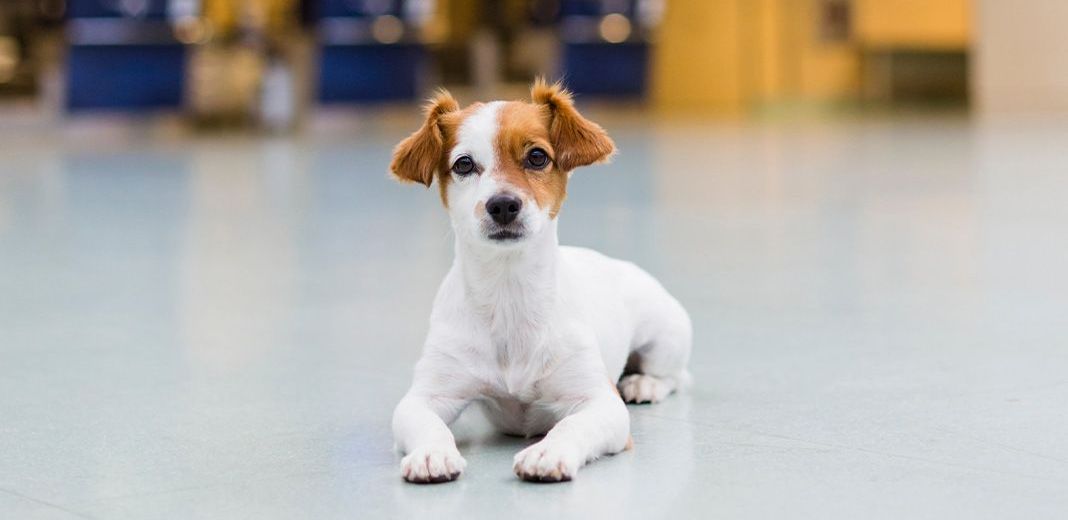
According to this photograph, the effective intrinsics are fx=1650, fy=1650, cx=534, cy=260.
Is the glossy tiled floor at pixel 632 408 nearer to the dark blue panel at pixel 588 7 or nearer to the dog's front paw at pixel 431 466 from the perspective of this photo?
the dog's front paw at pixel 431 466

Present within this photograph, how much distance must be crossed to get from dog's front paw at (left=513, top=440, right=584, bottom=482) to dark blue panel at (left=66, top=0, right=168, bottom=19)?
524 inches

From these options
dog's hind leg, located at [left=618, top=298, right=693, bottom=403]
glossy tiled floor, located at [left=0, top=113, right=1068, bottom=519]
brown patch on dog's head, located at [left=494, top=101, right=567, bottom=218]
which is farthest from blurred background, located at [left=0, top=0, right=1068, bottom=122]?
brown patch on dog's head, located at [left=494, top=101, right=567, bottom=218]

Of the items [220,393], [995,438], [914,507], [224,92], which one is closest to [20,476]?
[220,393]

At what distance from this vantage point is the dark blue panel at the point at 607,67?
1891 cm

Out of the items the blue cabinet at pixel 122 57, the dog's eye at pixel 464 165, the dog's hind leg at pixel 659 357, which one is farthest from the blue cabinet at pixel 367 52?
the dog's eye at pixel 464 165

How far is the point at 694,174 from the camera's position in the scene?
10375 millimetres

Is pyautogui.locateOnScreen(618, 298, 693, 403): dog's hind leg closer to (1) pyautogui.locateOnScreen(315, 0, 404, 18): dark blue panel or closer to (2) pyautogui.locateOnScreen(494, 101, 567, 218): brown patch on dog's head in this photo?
(2) pyautogui.locateOnScreen(494, 101, 567, 218): brown patch on dog's head

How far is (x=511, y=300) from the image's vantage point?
3105 mm

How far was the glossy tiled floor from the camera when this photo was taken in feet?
9.06

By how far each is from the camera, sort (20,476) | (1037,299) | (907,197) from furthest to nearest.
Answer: (907,197), (1037,299), (20,476)

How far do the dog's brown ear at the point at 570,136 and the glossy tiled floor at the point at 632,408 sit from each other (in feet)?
1.82

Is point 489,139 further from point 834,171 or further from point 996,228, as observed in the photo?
point 834,171

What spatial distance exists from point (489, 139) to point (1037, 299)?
261 cm

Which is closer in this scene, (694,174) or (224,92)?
(694,174)
